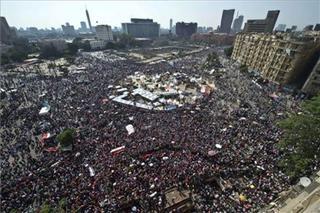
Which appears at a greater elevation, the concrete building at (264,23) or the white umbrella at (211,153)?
the concrete building at (264,23)

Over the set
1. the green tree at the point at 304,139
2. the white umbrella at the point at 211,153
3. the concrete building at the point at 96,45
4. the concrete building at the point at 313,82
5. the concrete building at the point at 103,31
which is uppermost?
the green tree at the point at 304,139

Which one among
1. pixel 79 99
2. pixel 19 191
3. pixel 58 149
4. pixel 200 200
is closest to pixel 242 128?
pixel 200 200

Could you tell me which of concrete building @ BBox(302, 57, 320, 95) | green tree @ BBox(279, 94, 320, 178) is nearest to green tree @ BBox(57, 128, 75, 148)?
green tree @ BBox(279, 94, 320, 178)

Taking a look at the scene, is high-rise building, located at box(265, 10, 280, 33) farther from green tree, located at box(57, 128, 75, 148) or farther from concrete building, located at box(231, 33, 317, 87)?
green tree, located at box(57, 128, 75, 148)

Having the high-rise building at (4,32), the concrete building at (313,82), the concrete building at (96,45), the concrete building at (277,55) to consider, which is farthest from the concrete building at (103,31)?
the concrete building at (313,82)

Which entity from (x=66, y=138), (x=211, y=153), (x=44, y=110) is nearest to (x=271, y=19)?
(x=211, y=153)

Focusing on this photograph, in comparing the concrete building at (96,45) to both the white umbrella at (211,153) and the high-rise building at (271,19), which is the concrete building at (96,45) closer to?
the high-rise building at (271,19)

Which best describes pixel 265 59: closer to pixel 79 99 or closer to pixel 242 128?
pixel 242 128
